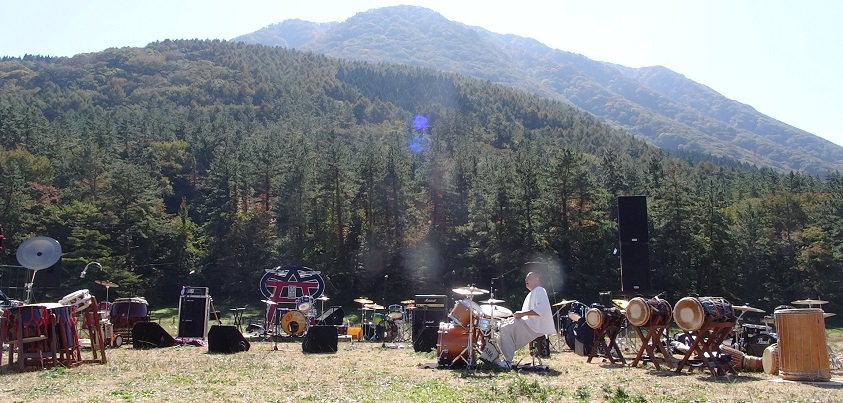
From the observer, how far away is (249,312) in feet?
142

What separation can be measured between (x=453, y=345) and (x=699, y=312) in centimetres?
390

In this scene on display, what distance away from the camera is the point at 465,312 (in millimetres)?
11562

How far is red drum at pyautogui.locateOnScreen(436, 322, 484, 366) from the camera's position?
37.0ft

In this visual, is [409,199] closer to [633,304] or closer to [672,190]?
[672,190]

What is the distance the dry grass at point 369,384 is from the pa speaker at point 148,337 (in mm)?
3697

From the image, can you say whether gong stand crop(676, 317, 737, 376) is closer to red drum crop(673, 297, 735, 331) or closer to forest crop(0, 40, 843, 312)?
red drum crop(673, 297, 735, 331)

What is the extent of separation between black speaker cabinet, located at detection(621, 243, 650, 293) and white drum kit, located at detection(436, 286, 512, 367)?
26.4 feet

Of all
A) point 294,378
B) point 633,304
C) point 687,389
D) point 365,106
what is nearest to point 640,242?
point 633,304

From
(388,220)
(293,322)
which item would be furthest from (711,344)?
(388,220)

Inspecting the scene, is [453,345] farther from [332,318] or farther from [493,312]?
[332,318]

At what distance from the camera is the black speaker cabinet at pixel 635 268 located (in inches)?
723

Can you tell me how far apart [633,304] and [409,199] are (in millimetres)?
38152

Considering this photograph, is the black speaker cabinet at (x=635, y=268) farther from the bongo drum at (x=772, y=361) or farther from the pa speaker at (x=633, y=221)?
the bongo drum at (x=772, y=361)

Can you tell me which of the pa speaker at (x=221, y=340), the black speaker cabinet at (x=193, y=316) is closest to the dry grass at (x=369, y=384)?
the pa speaker at (x=221, y=340)
